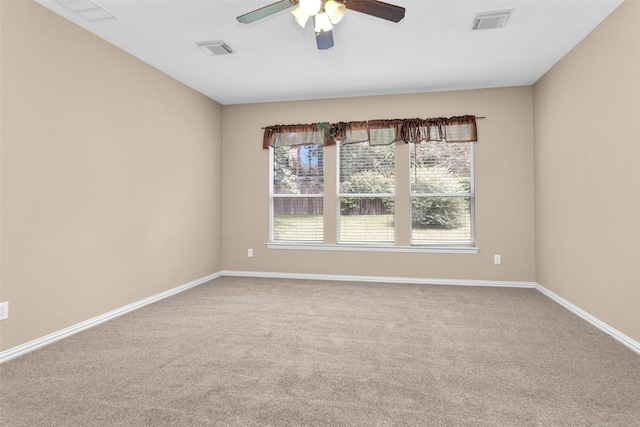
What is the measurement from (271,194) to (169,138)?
1.65 meters

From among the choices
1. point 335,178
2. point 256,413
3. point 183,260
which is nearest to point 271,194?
point 335,178

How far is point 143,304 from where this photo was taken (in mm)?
3697

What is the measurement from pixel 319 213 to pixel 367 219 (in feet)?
2.34

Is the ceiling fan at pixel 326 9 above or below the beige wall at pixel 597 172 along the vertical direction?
above

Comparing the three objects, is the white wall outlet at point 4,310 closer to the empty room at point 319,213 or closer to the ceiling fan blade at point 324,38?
the empty room at point 319,213

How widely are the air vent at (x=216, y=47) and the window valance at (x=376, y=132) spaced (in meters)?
1.69

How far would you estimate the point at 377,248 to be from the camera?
16.0 ft

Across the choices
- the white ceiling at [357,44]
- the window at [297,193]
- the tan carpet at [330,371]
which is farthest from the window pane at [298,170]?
the tan carpet at [330,371]

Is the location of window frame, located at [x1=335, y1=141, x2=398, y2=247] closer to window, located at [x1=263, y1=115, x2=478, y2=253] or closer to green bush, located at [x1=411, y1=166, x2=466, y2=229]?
window, located at [x1=263, y1=115, x2=478, y2=253]

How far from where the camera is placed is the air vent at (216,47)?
3.29 m

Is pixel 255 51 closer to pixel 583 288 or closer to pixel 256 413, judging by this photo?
pixel 256 413

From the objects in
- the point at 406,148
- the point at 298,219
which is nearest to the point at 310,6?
the point at 406,148

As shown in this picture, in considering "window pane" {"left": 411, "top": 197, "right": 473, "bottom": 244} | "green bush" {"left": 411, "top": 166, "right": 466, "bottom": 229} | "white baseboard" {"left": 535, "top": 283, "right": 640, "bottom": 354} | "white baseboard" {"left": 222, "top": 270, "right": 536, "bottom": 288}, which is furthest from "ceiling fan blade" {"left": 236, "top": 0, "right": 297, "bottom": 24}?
"white baseboard" {"left": 222, "top": 270, "right": 536, "bottom": 288}

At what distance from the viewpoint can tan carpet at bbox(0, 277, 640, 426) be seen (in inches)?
69.1
